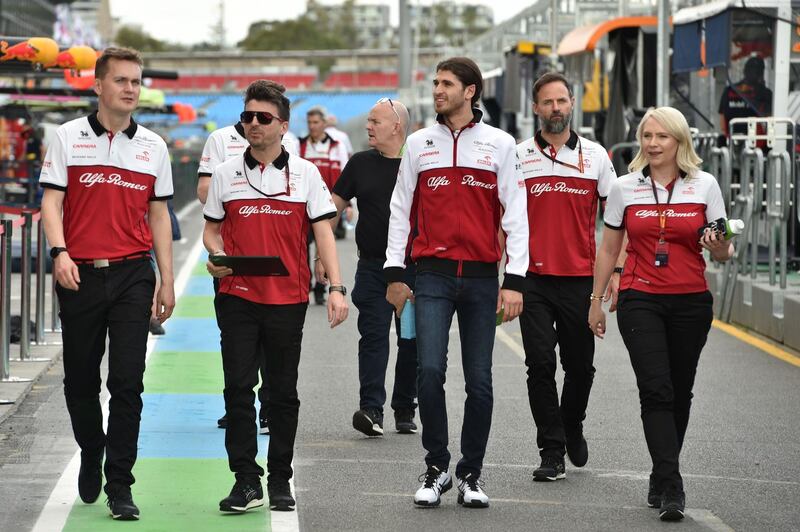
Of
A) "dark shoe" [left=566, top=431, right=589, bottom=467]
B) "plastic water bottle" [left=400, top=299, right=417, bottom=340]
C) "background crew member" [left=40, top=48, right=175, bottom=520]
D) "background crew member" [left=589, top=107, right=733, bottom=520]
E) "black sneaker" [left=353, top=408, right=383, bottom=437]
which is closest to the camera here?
"background crew member" [left=40, top=48, right=175, bottom=520]

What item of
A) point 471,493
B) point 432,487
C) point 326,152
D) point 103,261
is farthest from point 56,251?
point 326,152

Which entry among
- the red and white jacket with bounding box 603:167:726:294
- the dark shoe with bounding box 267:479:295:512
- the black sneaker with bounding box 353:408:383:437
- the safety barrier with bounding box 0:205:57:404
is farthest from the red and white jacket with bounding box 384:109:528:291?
the safety barrier with bounding box 0:205:57:404

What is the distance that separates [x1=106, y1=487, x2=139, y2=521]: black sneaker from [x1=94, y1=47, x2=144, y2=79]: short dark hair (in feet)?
5.97

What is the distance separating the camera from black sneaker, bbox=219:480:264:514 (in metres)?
7.26

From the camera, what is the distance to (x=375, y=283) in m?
9.56

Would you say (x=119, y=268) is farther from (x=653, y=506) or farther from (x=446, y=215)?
(x=653, y=506)

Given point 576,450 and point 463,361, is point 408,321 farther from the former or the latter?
point 576,450

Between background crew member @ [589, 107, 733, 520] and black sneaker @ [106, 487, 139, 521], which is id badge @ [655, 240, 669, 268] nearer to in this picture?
background crew member @ [589, 107, 733, 520]

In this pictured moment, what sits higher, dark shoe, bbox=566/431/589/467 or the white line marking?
dark shoe, bbox=566/431/589/467

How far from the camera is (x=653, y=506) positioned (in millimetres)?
7484

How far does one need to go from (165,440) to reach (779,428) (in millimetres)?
3605

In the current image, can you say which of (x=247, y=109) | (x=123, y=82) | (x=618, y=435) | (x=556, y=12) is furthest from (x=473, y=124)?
(x=556, y=12)

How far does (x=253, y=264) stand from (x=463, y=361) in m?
1.06

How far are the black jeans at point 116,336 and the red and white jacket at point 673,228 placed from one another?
7.25 ft
